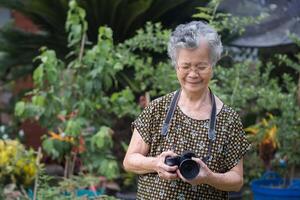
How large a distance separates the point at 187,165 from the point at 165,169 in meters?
0.09

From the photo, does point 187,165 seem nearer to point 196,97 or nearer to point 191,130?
point 191,130

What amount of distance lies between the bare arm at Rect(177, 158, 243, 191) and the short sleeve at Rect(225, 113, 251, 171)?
0.03 meters

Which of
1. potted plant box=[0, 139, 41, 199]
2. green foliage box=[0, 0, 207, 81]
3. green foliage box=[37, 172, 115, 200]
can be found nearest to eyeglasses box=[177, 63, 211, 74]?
green foliage box=[37, 172, 115, 200]

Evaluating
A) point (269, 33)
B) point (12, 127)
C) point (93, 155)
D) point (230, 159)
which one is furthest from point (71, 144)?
point (12, 127)

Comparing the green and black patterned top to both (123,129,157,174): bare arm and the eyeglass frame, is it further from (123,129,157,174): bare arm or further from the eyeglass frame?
the eyeglass frame

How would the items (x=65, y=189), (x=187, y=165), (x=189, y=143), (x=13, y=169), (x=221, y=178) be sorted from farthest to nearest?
(x=13, y=169) → (x=65, y=189) → (x=189, y=143) → (x=221, y=178) → (x=187, y=165)

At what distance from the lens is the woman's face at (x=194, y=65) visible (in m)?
2.65

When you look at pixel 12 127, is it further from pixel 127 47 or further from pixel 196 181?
pixel 196 181

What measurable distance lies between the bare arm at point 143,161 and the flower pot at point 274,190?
2206 millimetres

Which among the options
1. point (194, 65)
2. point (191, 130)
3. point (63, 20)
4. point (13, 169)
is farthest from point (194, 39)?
point (63, 20)

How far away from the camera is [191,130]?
9.03 ft

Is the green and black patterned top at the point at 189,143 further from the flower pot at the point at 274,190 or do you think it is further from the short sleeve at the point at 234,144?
the flower pot at the point at 274,190

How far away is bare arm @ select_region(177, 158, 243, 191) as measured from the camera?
99.5 inches

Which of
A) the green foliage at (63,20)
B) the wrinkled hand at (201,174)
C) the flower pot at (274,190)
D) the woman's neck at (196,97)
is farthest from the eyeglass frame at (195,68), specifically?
the green foliage at (63,20)
